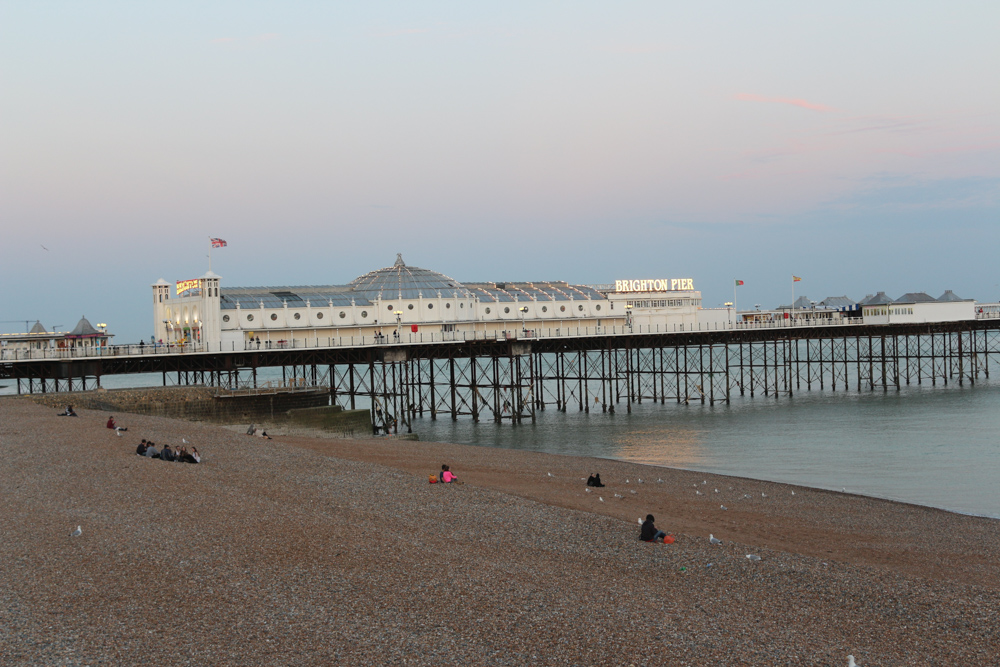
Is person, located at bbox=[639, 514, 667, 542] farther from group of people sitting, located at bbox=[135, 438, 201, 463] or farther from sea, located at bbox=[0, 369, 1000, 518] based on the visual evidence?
group of people sitting, located at bbox=[135, 438, 201, 463]

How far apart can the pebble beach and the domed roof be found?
3472 cm

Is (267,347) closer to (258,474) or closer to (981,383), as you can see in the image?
(258,474)

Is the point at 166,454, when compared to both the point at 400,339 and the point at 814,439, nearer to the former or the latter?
the point at 400,339

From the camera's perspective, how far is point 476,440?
49.9 m

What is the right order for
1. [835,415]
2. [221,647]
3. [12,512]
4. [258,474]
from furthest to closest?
1. [835,415]
2. [258,474]
3. [12,512]
4. [221,647]

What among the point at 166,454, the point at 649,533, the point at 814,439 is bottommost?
the point at 814,439

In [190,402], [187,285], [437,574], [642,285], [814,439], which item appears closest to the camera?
[437,574]

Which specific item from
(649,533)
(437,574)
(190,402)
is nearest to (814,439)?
(649,533)

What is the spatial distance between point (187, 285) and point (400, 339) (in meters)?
13.3

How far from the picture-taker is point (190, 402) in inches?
1655

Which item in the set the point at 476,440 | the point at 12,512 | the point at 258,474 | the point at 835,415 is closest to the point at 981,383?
the point at 835,415

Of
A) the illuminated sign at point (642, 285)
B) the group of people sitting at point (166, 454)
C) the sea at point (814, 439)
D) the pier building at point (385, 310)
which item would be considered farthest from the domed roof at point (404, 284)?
the group of people sitting at point (166, 454)

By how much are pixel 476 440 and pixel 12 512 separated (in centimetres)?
3271

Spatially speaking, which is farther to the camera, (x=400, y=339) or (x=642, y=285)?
(x=642, y=285)
